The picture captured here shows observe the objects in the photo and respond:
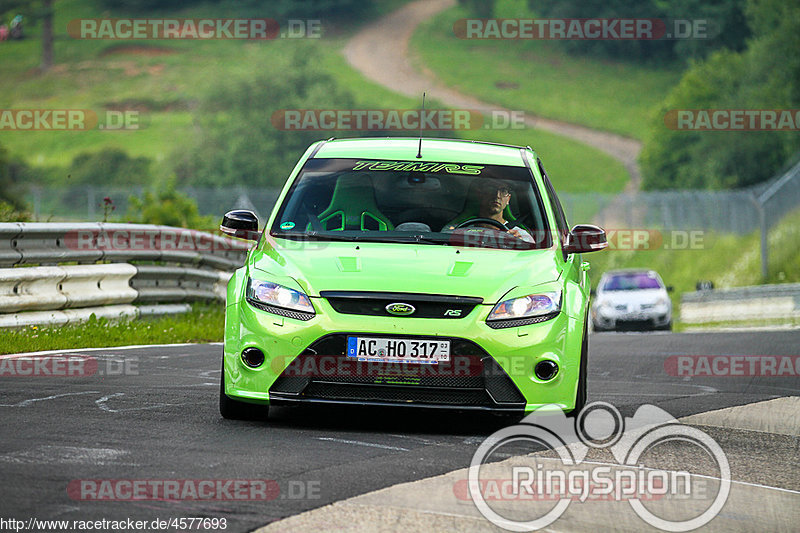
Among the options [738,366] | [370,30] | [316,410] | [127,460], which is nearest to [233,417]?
[316,410]

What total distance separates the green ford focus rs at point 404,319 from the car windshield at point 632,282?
69.6ft

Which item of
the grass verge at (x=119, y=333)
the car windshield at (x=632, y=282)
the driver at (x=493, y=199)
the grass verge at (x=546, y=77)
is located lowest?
the car windshield at (x=632, y=282)

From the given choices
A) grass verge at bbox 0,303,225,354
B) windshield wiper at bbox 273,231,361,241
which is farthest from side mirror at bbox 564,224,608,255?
grass verge at bbox 0,303,225,354

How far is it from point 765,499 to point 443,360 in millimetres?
1943

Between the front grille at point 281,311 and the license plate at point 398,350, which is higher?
the front grille at point 281,311

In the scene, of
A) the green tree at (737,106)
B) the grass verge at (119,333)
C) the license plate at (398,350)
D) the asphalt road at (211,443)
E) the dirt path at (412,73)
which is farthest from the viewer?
the dirt path at (412,73)

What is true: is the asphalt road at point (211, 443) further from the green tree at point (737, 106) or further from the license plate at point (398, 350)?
the green tree at point (737, 106)

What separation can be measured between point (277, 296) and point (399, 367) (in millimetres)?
819

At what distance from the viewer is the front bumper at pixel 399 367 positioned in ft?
24.4

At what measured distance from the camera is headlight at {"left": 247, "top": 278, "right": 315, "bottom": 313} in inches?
298

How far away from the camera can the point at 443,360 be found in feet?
24.4

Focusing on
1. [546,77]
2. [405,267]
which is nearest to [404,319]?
[405,267]

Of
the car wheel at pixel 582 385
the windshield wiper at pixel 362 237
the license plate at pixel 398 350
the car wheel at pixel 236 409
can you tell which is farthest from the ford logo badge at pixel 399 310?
the car wheel at pixel 582 385

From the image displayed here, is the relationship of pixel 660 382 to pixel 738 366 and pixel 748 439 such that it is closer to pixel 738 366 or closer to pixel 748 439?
pixel 738 366
